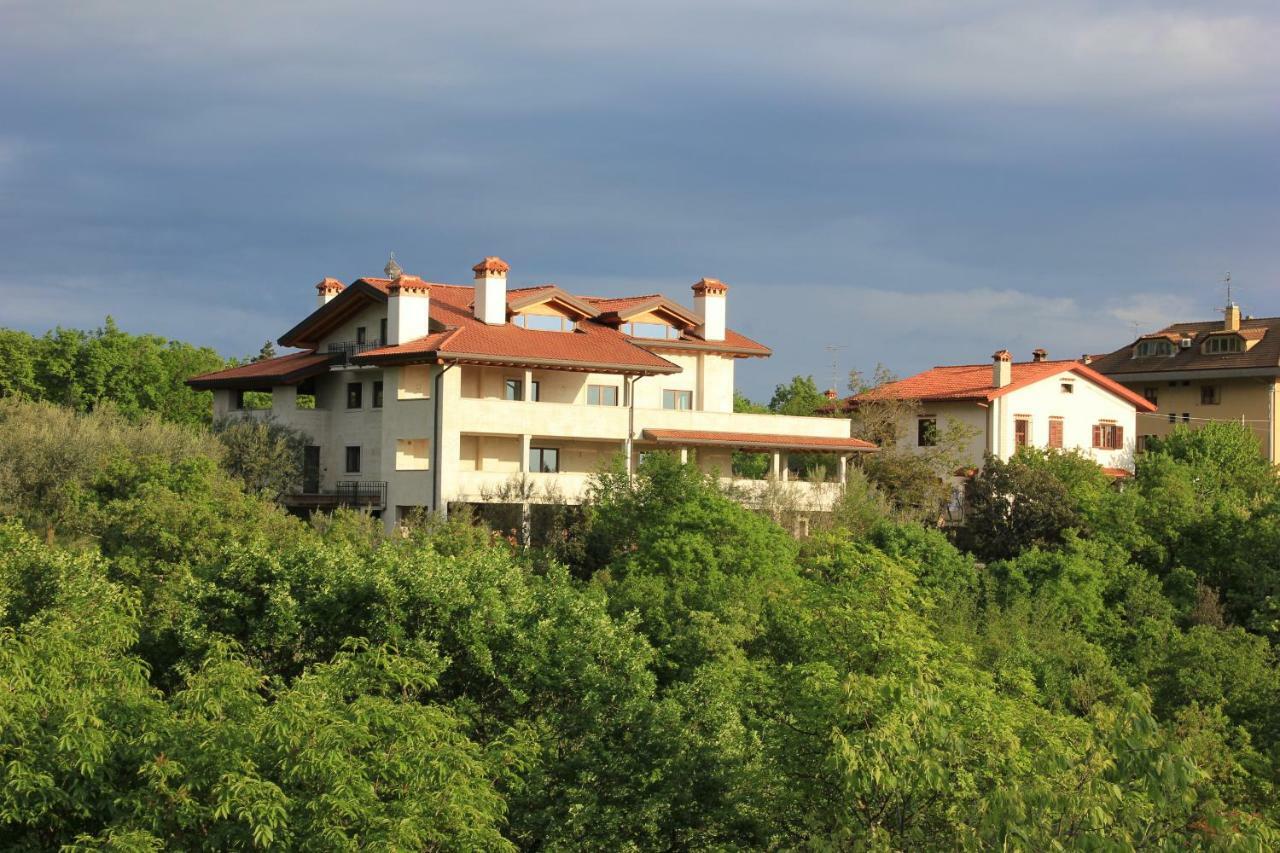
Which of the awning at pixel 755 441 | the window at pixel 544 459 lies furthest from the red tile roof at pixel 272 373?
the awning at pixel 755 441

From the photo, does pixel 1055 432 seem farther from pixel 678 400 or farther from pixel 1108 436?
pixel 678 400

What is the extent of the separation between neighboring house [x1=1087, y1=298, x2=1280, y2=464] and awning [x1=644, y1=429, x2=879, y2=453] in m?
26.3

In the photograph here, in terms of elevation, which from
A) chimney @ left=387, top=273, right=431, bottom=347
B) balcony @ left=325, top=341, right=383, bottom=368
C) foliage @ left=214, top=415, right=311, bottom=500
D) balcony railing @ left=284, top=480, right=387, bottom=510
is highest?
chimney @ left=387, top=273, right=431, bottom=347

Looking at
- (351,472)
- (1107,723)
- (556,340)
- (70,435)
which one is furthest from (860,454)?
(1107,723)

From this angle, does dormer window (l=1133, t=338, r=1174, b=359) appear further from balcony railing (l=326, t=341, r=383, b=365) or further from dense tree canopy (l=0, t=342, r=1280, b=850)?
balcony railing (l=326, t=341, r=383, b=365)

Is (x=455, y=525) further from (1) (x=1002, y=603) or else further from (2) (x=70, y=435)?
(1) (x=1002, y=603)

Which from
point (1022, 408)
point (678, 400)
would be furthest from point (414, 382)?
point (1022, 408)

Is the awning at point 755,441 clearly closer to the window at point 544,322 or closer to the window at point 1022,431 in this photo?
the window at point 544,322

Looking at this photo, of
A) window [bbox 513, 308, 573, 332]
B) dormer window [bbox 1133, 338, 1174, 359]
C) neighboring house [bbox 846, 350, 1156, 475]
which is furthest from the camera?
dormer window [bbox 1133, 338, 1174, 359]

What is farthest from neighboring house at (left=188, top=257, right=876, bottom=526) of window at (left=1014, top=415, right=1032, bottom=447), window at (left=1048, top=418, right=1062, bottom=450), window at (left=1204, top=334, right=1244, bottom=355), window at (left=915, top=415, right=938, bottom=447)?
window at (left=1204, top=334, right=1244, bottom=355)

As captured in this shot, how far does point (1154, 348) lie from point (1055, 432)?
19.7 meters

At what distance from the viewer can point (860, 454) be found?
59.8 m

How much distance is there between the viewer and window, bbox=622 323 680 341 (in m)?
57.0

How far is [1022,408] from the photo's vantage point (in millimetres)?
65250
